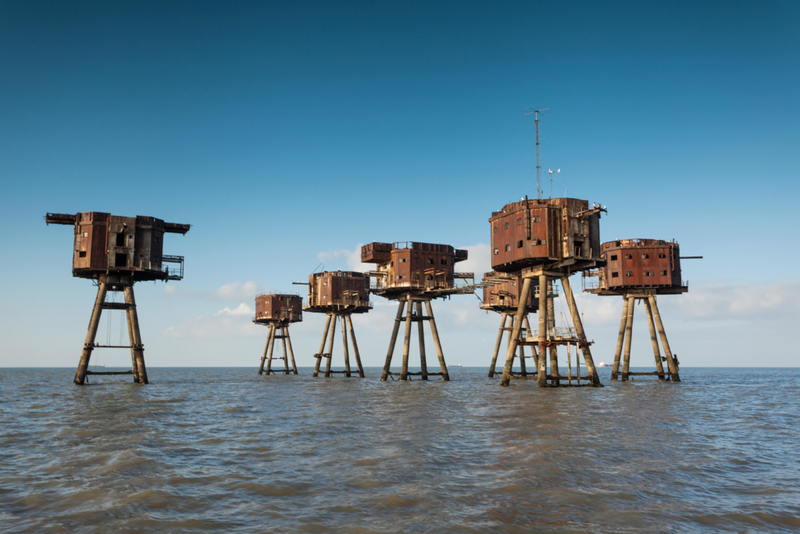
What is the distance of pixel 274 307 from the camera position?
76125 millimetres

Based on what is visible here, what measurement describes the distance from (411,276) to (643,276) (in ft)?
63.1

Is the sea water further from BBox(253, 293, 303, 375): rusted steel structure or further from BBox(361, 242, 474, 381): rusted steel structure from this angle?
BBox(253, 293, 303, 375): rusted steel structure

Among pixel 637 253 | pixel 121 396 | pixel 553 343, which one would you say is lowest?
pixel 121 396

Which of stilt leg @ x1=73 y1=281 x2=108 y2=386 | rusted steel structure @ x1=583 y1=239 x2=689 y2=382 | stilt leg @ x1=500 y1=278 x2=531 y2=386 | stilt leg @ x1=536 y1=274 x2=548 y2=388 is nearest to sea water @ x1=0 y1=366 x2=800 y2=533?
stilt leg @ x1=536 y1=274 x2=548 y2=388

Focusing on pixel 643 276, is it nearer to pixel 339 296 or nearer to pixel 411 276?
pixel 411 276

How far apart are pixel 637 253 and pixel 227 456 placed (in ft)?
138

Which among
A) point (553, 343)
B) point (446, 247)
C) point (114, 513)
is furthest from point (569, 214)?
point (114, 513)

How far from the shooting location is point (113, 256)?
1677 inches

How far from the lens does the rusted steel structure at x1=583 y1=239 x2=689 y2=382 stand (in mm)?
48344

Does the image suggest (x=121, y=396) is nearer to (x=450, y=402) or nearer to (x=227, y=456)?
(x=450, y=402)

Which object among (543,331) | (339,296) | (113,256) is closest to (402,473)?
(543,331)

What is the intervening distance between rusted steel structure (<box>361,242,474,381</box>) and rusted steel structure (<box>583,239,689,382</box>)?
39.3ft

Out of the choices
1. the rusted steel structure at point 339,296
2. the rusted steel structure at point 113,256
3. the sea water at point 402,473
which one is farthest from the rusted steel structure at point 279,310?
the sea water at point 402,473

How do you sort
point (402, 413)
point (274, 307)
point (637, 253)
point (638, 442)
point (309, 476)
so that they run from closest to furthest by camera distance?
point (309, 476) < point (638, 442) < point (402, 413) < point (637, 253) < point (274, 307)
